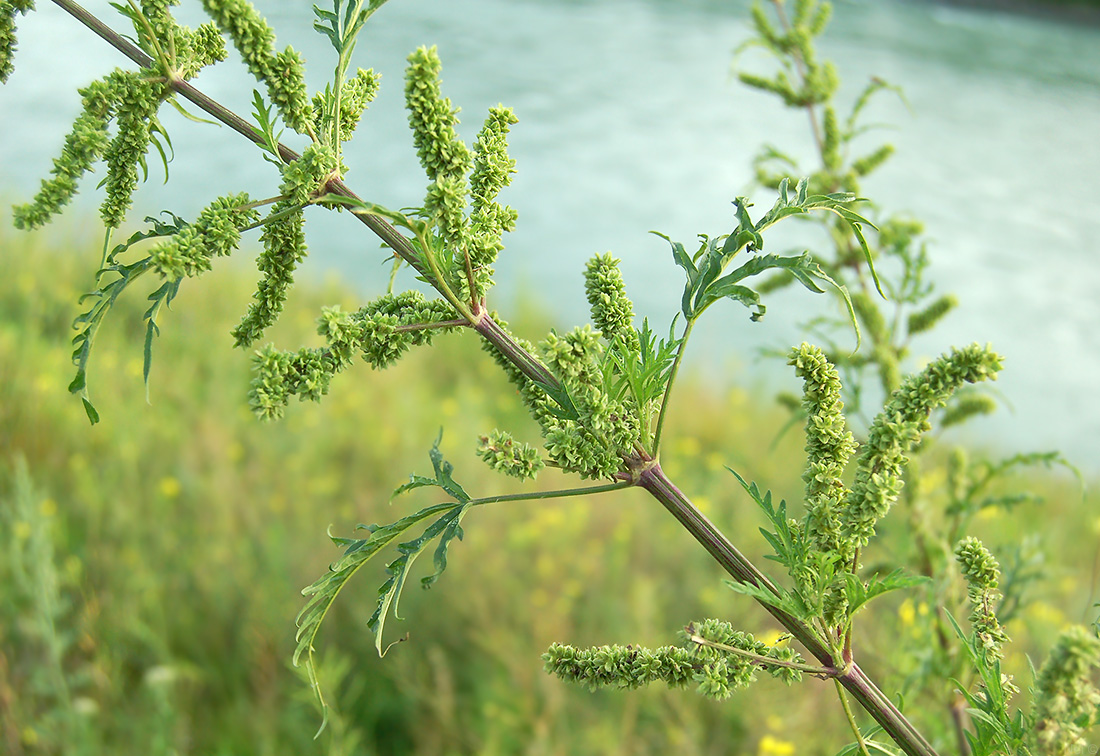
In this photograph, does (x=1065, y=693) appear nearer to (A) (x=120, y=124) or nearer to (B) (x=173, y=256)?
(B) (x=173, y=256)

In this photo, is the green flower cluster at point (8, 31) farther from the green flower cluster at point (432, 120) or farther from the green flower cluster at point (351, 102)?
the green flower cluster at point (432, 120)

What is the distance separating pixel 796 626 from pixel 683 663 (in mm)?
106

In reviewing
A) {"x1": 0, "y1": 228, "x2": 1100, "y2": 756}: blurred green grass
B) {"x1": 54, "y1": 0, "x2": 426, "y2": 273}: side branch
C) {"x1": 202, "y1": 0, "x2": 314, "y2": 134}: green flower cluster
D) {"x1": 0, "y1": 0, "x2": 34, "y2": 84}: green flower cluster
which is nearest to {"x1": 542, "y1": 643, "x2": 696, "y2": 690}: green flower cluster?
{"x1": 54, "y1": 0, "x2": 426, "y2": 273}: side branch

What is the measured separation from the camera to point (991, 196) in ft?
35.5

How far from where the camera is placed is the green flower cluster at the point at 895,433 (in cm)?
65

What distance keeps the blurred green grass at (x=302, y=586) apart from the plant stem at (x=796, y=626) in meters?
0.93

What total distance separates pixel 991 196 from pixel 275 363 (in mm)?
11981

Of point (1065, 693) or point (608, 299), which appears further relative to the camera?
point (608, 299)

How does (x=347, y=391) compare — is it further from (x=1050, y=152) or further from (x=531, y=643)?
(x=1050, y=152)

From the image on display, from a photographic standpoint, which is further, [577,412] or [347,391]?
[347,391]

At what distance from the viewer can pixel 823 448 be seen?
716 millimetres

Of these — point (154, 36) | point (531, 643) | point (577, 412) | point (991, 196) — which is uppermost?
point (154, 36)

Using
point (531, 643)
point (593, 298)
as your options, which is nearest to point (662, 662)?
point (593, 298)

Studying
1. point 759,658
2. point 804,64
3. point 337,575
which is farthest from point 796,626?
point 804,64
